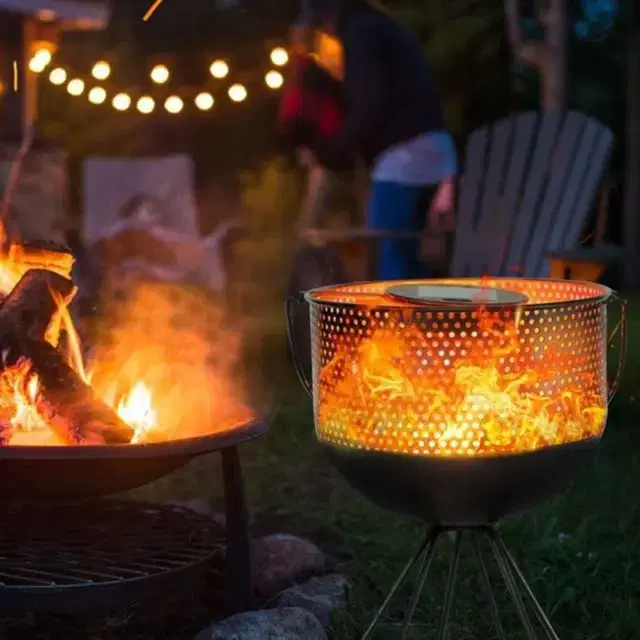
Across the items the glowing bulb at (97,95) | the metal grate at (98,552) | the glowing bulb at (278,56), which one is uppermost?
the glowing bulb at (278,56)

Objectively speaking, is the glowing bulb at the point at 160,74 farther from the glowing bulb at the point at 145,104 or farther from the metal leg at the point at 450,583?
the metal leg at the point at 450,583

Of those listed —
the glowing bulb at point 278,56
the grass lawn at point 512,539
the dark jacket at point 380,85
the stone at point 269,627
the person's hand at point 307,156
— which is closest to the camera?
the stone at point 269,627

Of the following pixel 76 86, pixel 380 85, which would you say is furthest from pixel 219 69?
pixel 380 85

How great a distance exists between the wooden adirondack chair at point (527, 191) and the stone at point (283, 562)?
3.06m

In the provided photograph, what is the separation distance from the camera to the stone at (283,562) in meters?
3.36

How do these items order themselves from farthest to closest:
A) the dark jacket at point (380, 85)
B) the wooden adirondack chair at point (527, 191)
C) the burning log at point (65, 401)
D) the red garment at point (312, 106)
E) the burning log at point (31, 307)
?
the red garment at point (312, 106) → the wooden adirondack chair at point (527, 191) → the dark jacket at point (380, 85) → the burning log at point (31, 307) → the burning log at point (65, 401)

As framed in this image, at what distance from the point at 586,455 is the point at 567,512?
1659 millimetres

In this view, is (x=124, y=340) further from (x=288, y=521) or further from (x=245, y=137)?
(x=245, y=137)

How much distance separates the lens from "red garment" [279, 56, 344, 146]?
6.65 meters

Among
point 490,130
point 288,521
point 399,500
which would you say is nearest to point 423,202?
point 490,130

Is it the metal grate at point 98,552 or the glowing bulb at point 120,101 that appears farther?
the glowing bulb at point 120,101

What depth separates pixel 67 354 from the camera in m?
3.32

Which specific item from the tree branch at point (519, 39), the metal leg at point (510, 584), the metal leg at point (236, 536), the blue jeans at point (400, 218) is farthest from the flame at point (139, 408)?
the tree branch at point (519, 39)

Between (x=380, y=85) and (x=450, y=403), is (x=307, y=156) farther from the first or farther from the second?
(x=450, y=403)
